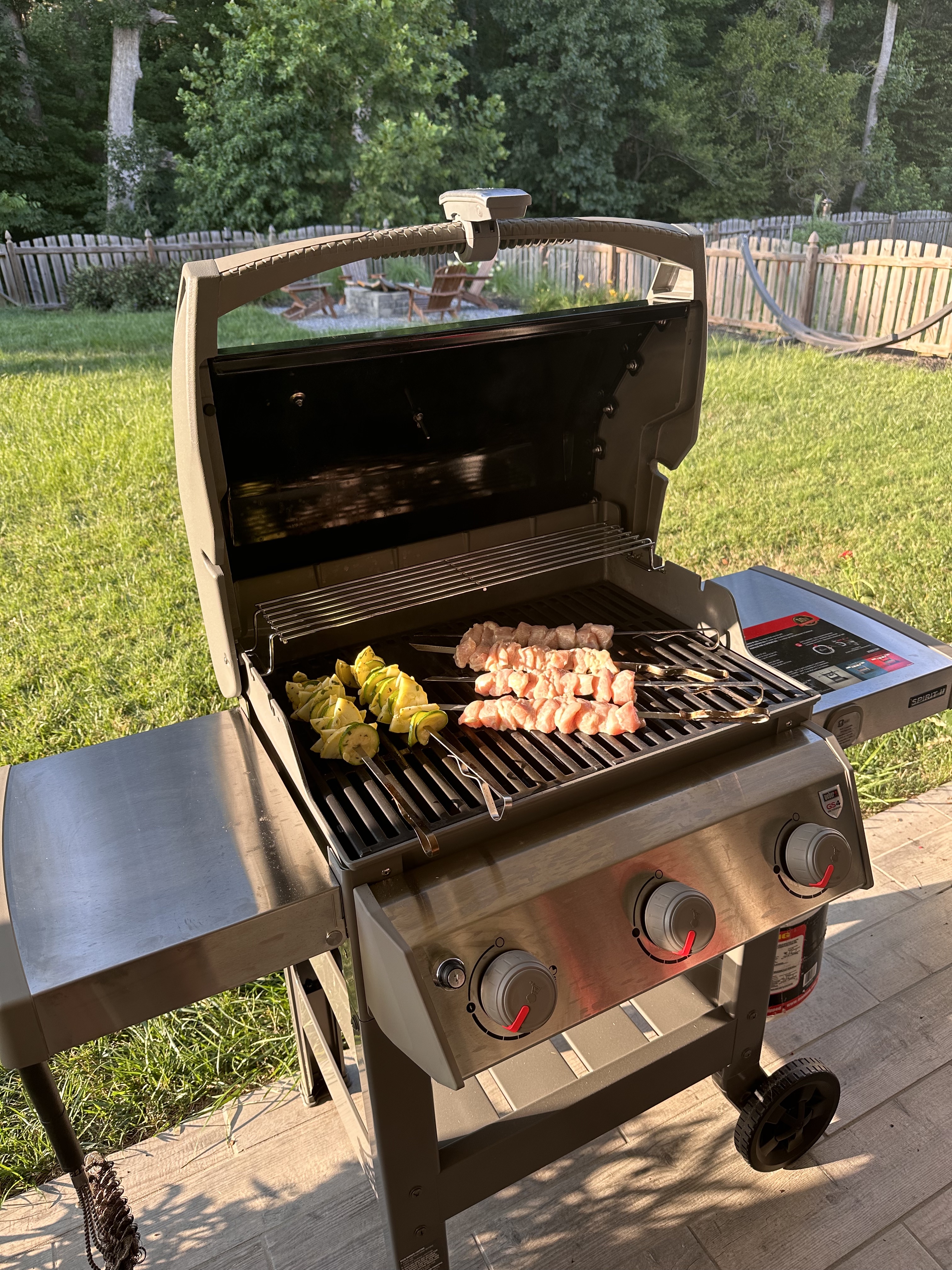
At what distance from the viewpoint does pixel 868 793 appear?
2.90 metres

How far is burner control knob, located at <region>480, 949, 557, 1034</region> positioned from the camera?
3.44ft

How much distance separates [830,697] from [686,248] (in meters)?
0.87

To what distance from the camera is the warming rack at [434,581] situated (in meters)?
1.53

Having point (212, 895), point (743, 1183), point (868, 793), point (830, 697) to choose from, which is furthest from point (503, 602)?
point (868, 793)

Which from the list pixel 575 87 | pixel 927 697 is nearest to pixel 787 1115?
pixel 927 697

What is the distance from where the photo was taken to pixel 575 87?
51.8 feet

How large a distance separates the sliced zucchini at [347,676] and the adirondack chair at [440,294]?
787 centimetres

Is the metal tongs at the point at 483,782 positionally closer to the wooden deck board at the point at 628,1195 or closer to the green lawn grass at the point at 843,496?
the wooden deck board at the point at 628,1195

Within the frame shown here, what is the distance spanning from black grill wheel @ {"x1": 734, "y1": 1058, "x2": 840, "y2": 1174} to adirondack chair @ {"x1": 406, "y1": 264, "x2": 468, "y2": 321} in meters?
8.11

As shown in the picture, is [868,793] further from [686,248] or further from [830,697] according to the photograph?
[686,248]

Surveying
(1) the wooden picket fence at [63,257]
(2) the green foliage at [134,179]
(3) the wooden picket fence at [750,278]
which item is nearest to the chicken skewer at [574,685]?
(3) the wooden picket fence at [750,278]

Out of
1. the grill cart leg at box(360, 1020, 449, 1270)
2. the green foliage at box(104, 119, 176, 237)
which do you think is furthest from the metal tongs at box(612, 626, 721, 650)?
the green foliage at box(104, 119, 176, 237)

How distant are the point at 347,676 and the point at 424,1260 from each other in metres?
1.02

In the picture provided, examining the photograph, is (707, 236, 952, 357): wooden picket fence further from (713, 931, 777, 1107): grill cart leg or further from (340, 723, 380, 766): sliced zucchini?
(340, 723, 380, 766): sliced zucchini
